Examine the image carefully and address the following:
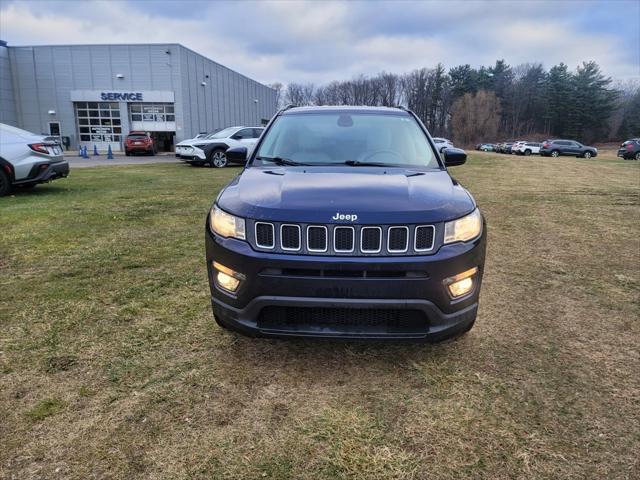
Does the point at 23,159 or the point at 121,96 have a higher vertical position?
the point at 121,96

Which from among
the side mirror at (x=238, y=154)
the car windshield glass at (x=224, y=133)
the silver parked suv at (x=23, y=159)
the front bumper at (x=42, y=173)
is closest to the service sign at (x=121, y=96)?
the car windshield glass at (x=224, y=133)

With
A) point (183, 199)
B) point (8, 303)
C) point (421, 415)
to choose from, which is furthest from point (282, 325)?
point (183, 199)

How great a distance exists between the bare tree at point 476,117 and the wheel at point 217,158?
75.8 metres

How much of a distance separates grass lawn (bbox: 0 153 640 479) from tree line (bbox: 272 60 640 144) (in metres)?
86.0

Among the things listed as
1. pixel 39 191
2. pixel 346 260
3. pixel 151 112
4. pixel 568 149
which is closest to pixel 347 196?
pixel 346 260

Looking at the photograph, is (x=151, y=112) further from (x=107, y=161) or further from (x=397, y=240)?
(x=397, y=240)

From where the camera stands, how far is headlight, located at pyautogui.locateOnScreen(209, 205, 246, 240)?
2506 mm

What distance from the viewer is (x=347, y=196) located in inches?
101

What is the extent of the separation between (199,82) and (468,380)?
137 ft

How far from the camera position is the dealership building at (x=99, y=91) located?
119ft

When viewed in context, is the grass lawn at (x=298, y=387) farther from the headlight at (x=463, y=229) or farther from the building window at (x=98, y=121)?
the building window at (x=98, y=121)

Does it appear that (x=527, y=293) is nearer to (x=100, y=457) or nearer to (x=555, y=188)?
(x=100, y=457)

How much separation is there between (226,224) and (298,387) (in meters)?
1.01

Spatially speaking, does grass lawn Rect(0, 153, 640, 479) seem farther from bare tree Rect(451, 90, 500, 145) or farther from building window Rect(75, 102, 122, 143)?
bare tree Rect(451, 90, 500, 145)
